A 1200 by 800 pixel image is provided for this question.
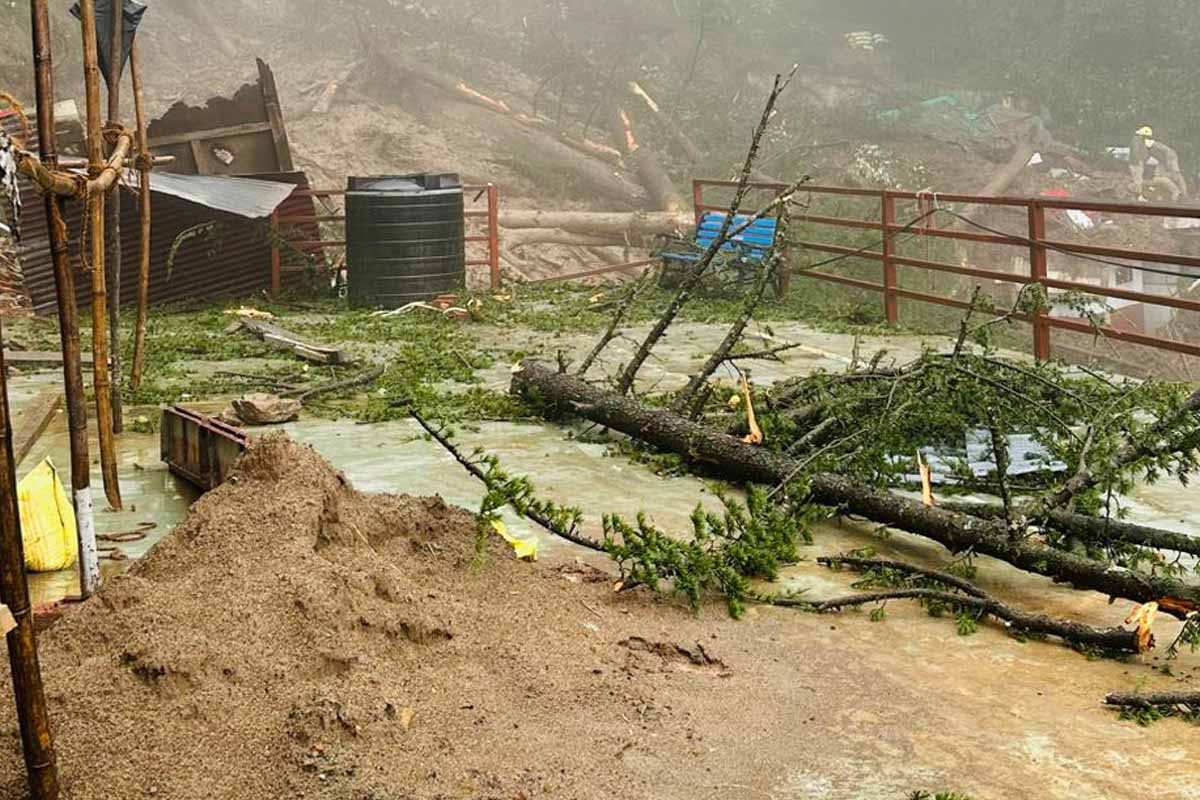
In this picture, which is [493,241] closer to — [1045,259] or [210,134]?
[210,134]

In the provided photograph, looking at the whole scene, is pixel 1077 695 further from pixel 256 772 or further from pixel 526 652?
pixel 256 772

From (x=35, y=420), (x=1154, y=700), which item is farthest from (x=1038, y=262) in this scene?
(x=35, y=420)

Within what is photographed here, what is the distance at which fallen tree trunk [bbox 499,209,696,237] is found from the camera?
57.2ft

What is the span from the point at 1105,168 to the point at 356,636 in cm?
2312

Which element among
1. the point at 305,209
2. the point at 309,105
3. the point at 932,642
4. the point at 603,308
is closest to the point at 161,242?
the point at 305,209

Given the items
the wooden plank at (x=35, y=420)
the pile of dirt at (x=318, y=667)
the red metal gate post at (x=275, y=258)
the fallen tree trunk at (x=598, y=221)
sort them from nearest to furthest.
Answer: the pile of dirt at (x=318, y=667)
the wooden plank at (x=35, y=420)
the red metal gate post at (x=275, y=258)
the fallen tree trunk at (x=598, y=221)

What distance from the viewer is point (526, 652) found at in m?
3.90

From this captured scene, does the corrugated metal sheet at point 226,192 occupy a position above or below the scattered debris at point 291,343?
above

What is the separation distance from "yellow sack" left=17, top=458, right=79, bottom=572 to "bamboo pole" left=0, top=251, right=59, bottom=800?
224cm

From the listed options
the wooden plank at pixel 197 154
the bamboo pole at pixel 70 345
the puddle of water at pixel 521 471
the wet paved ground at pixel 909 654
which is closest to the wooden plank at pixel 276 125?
the wooden plank at pixel 197 154

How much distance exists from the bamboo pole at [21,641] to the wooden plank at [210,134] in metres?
12.4

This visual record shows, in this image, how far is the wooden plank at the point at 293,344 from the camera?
955 centimetres

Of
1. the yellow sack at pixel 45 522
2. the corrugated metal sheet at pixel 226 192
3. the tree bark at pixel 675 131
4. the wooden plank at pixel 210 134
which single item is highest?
the tree bark at pixel 675 131

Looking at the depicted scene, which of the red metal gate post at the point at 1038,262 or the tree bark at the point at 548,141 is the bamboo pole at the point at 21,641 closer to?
the red metal gate post at the point at 1038,262
